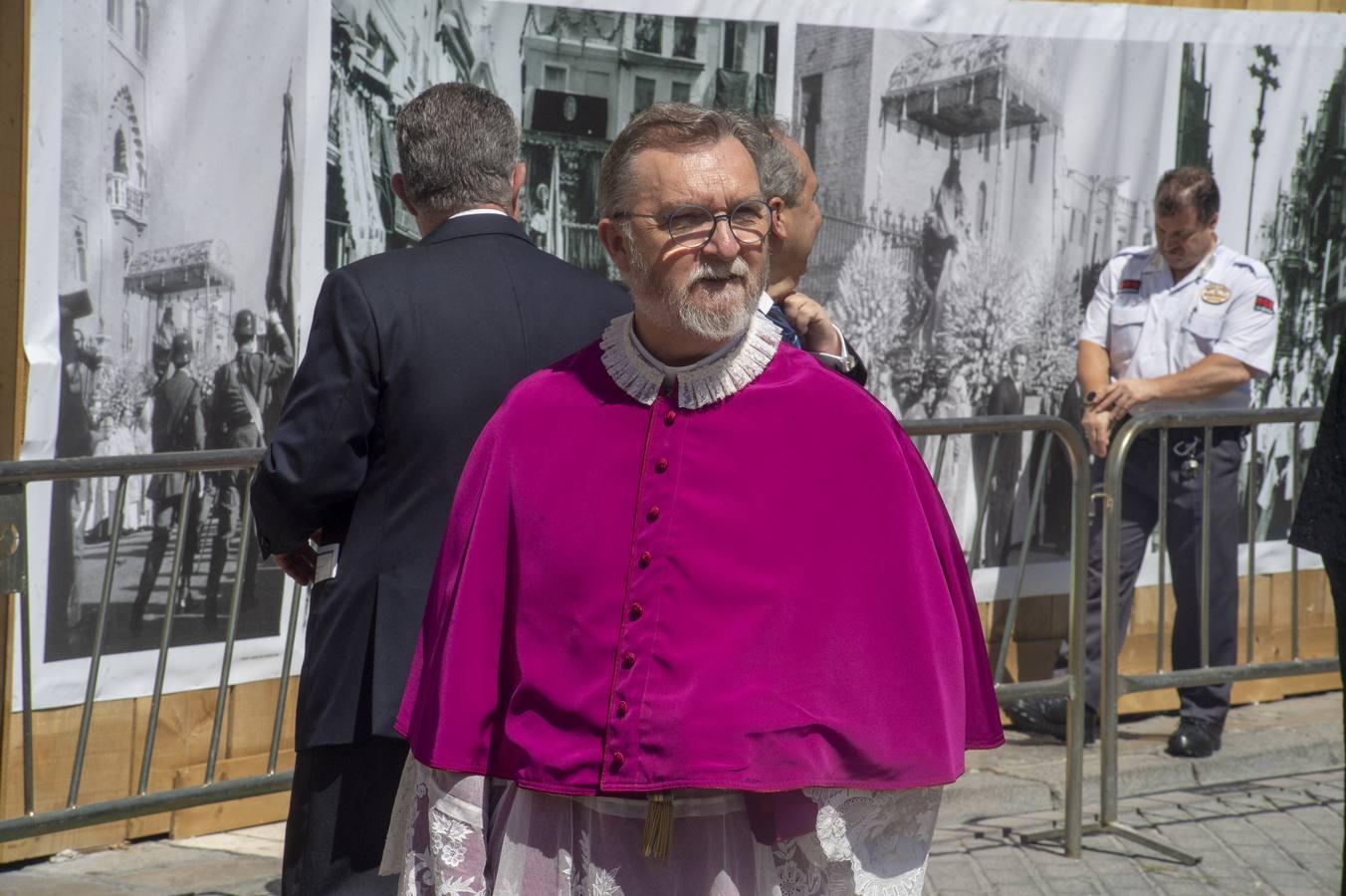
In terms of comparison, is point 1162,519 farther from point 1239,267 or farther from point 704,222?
point 704,222

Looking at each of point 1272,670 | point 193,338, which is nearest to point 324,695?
point 193,338

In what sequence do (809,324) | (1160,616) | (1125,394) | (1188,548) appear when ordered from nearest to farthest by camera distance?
(809,324)
(1160,616)
(1125,394)
(1188,548)

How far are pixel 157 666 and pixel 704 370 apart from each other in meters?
2.91

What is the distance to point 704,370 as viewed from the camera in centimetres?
250

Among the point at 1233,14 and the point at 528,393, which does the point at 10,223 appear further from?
the point at 1233,14

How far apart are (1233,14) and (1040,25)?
0.94m

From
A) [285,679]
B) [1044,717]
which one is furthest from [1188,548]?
[285,679]

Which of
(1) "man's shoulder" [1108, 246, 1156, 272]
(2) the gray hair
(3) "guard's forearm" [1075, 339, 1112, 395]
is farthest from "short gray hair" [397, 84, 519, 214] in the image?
(1) "man's shoulder" [1108, 246, 1156, 272]

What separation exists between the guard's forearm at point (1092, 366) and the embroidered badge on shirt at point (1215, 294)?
0.43 m

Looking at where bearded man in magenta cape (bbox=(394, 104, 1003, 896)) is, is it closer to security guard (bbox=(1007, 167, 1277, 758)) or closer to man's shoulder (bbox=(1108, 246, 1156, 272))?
security guard (bbox=(1007, 167, 1277, 758))

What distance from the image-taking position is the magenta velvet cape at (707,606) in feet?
7.73

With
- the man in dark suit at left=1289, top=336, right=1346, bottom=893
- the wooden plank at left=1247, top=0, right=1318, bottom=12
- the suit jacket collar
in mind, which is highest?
the wooden plank at left=1247, top=0, right=1318, bottom=12

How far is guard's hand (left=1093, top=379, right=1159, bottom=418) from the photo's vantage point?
6414mm

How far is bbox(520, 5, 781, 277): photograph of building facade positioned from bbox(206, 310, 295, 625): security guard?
100 centimetres
